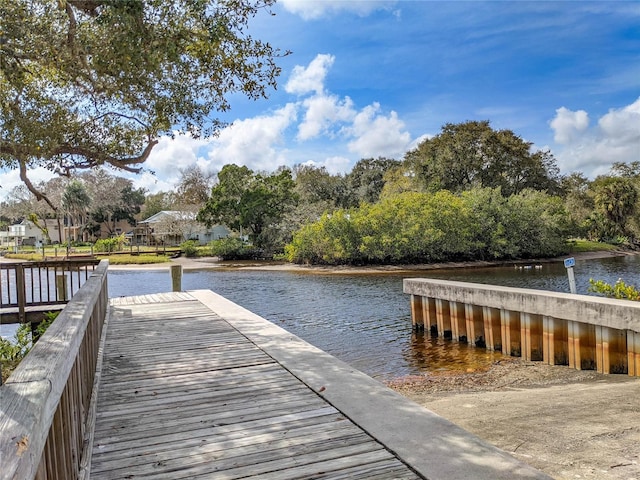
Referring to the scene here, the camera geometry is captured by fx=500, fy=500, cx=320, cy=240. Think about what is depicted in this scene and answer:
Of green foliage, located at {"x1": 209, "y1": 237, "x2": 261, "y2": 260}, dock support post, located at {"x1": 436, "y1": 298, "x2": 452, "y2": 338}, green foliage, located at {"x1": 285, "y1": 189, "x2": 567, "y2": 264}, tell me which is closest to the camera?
dock support post, located at {"x1": 436, "y1": 298, "x2": 452, "y2": 338}

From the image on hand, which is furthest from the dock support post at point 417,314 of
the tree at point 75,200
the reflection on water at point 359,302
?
the tree at point 75,200

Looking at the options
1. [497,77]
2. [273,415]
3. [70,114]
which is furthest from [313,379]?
[497,77]

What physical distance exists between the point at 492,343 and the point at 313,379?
623 centimetres

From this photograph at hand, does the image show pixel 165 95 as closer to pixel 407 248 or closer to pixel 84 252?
pixel 407 248

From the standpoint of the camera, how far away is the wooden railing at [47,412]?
1.48 m

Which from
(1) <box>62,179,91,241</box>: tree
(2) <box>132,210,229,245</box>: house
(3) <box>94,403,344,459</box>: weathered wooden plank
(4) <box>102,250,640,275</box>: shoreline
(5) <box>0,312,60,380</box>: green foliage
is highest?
(1) <box>62,179,91,241</box>: tree

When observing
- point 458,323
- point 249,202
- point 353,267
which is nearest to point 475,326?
point 458,323

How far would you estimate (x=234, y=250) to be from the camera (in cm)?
4269

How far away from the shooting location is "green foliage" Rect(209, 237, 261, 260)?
140 ft

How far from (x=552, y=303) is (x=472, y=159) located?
39342mm

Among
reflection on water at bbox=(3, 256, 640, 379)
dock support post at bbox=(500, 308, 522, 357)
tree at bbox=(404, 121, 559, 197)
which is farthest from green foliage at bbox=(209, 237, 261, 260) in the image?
dock support post at bbox=(500, 308, 522, 357)

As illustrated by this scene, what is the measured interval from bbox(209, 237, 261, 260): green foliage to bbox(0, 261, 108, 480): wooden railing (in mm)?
39017

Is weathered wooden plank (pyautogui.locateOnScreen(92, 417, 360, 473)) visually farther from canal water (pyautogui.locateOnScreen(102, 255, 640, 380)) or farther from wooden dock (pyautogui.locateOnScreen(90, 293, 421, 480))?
canal water (pyautogui.locateOnScreen(102, 255, 640, 380))

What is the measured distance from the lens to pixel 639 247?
4516 cm
